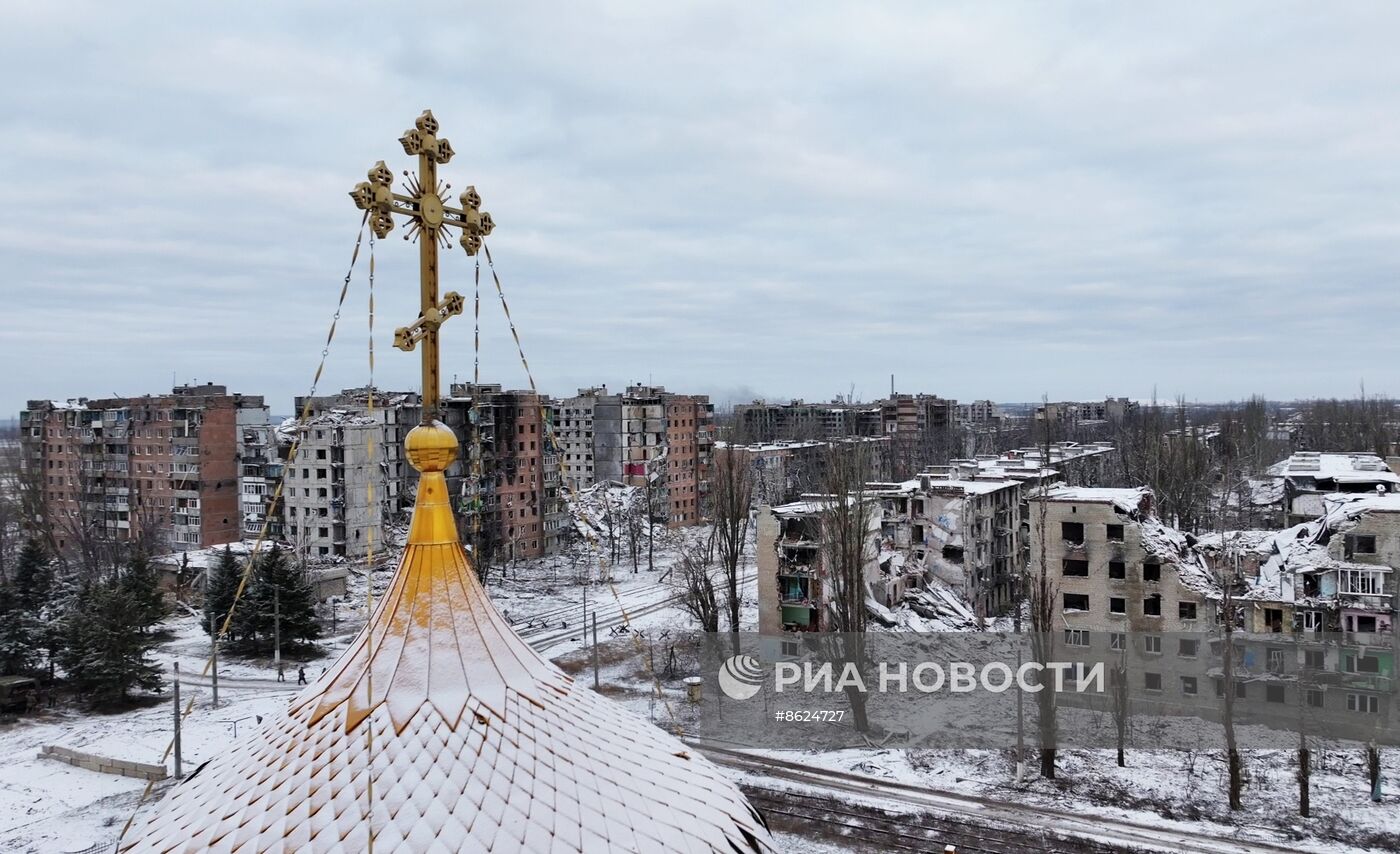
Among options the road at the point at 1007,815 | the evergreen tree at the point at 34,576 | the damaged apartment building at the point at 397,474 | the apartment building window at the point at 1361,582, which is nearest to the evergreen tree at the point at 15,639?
the evergreen tree at the point at 34,576

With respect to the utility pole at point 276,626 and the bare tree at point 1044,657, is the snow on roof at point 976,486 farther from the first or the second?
the utility pole at point 276,626

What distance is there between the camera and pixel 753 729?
32688 millimetres

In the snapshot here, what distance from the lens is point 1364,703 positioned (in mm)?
29266

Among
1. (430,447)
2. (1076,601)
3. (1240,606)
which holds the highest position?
(430,447)

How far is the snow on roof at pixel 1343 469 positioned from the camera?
1598 inches

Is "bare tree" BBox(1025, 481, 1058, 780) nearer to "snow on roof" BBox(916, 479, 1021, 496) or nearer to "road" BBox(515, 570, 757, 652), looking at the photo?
"snow on roof" BBox(916, 479, 1021, 496)

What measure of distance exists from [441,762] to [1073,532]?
1304 inches

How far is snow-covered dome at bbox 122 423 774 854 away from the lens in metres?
6.61

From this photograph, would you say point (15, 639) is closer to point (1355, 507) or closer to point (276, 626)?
point (276, 626)

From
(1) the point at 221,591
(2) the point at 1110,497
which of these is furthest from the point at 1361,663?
(1) the point at 221,591

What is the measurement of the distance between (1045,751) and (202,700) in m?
32.1

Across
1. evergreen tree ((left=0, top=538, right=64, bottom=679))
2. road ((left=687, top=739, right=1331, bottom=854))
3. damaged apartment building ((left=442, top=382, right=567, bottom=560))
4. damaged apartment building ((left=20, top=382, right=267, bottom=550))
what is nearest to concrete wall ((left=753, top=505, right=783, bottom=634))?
road ((left=687, top=739, right=1331, bottom=854))

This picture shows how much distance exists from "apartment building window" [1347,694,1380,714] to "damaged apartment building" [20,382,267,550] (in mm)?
61130

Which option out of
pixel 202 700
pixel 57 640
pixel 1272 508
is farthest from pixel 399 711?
pixel 1272 508
